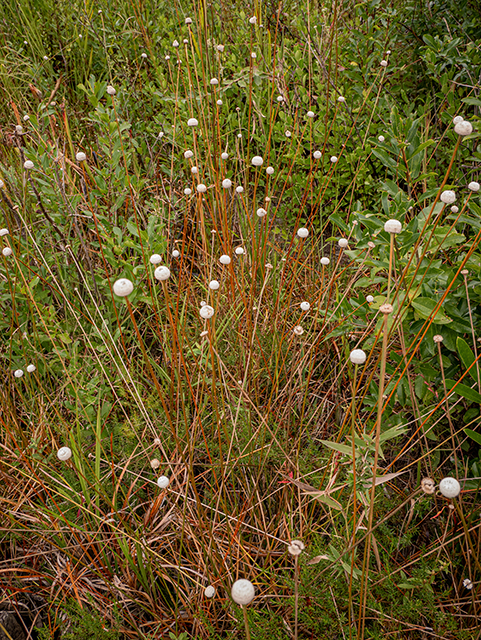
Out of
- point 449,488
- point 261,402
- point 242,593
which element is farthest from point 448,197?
point 261,402

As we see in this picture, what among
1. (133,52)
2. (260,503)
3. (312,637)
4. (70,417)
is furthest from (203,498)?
(133,52)

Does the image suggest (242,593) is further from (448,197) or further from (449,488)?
(448,197)

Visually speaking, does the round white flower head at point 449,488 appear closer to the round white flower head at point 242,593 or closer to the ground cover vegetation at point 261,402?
the ground cover vegetation at point 261,402

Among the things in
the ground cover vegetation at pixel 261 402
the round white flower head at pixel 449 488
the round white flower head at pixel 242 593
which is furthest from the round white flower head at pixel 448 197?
the round white flower head at pixel 242 593

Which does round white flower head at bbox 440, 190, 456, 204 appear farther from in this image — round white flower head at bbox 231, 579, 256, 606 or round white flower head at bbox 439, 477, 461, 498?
round white flower head at bbox 231, 579, 256, 606

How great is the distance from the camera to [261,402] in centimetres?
159

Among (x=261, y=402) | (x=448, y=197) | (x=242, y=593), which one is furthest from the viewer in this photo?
(x=261, y=402)

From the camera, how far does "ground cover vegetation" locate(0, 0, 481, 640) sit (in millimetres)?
988

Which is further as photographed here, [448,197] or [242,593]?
[448,197]

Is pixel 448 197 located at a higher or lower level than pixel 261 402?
higher

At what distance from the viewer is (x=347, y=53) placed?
204 centimetres

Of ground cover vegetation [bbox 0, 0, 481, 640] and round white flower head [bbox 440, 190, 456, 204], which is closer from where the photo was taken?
round white flower head [bbox 440, 190, 456, 204]

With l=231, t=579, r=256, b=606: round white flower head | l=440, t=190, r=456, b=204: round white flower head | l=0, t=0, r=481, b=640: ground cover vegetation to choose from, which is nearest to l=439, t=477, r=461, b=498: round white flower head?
l=0, t=0, r=481, b=640: ground cover vegetation

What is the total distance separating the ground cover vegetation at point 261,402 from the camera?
3.24 feet
